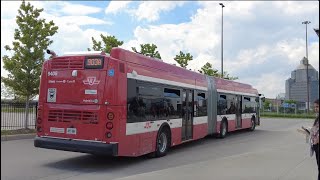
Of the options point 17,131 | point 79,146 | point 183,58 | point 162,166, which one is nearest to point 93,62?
point 79,146

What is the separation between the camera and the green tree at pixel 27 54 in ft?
65.5

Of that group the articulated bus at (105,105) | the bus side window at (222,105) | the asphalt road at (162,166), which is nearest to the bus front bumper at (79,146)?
the articulated bus at (105,105)

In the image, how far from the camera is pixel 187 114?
15773 millimetres

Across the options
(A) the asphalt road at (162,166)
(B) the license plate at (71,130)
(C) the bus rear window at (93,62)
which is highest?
(C) the bus rear window at (93,62)

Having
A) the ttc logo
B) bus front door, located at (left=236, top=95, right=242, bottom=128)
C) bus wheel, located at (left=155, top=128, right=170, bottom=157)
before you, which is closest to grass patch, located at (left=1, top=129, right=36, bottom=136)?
bus wheel, located at (left=155, top=128, right=170, bottom=157)

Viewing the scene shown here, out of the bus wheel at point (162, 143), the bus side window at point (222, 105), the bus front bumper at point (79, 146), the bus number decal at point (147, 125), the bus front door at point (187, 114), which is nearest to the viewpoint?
the bus front bumper at point (79, 146)

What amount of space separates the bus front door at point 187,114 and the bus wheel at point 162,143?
1594 millimetres

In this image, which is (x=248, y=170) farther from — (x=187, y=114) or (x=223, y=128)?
(x=223, y=128)

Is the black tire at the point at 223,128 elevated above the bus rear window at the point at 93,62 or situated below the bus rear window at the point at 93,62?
below

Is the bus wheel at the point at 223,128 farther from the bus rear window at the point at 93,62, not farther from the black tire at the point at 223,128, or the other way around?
the bus rear window at the point at 93,62

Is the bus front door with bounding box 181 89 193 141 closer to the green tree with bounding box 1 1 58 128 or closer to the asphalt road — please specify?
the asphalt road

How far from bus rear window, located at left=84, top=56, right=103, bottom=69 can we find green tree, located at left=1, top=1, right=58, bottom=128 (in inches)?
381

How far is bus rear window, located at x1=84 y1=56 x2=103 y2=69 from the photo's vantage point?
11.0 m

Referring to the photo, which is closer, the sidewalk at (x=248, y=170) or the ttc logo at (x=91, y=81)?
the sidewalk at (x=248, y=170)
